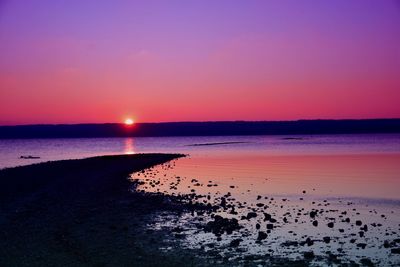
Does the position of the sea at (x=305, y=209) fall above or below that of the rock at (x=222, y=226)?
below

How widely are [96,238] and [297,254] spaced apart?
25.9 ft

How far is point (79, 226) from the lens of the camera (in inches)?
823

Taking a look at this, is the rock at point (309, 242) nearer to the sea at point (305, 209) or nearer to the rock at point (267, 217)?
the sea at point (305, 209)

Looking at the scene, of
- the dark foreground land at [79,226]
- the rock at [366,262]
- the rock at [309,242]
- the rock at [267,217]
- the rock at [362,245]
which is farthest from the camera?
the rock at [267,217]

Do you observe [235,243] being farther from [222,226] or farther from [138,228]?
[138,228]

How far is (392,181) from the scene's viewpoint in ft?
125

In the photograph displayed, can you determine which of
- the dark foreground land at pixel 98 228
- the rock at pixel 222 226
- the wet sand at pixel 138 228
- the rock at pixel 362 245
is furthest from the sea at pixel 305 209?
the dark foreground land at pixel 98 228

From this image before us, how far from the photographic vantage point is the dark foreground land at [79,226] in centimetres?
1555

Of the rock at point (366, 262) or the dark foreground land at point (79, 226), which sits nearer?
the rock at point (366, 262)

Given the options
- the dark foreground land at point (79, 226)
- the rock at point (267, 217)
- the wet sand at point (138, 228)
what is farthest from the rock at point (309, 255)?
the rock at point (267, 217)

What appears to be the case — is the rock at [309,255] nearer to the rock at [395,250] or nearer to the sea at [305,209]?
the sea at [305,209]

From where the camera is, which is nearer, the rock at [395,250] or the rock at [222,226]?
the rock at [395,250]

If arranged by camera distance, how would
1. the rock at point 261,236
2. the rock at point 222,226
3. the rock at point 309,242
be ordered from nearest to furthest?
the rock at point 309,242 → the rock at point 261,236 → the rock at point 222,226

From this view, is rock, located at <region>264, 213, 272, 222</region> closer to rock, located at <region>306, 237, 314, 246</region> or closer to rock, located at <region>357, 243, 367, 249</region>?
rock, located at <region>306, 237, 314, 246</region>
